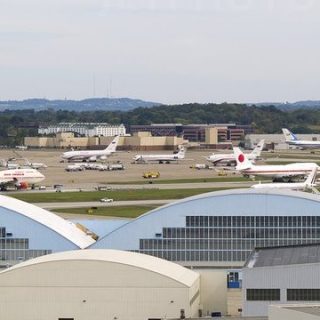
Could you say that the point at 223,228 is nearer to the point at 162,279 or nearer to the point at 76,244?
the point at 76,244

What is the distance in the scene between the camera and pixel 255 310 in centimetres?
5150

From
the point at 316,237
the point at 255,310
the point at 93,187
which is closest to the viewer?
the point at 255,310

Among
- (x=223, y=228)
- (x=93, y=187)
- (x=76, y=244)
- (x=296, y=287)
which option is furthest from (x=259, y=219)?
(x=93, y=187)

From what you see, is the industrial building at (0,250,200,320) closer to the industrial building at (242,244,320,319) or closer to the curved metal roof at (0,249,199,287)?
the curved metal roof at (0,249,199,287)

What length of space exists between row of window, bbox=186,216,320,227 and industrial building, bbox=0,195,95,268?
6387 mm

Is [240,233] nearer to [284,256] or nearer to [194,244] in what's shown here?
[194,244]

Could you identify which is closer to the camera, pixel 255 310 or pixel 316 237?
pixel 255 310

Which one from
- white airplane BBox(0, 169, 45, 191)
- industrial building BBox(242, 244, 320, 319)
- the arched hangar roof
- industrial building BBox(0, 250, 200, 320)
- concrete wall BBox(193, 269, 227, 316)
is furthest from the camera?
white airplane BBox(0, 169, 45, 191)

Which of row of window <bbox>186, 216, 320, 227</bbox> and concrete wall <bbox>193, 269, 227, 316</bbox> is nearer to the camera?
concrete wall <bbox>193, 269, 227, 316</bbox>

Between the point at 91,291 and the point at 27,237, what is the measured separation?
16.9 meters

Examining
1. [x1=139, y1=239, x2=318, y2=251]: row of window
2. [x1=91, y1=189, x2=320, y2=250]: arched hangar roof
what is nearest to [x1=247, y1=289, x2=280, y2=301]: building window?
[x1=91, y1=189, x2=320, y2=250]: arched hangar roof

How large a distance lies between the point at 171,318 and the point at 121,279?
275 centimetres

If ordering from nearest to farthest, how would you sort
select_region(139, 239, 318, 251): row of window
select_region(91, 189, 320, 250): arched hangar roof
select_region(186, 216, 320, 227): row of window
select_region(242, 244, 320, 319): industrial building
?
select_region(242, 244, 320, 319): industrial building
select_region(91, 189, 320, 250): arched hangar roof
select_region(186, 216, 320, 227): row of window
select_region(139, 239, 318, 251): row of window

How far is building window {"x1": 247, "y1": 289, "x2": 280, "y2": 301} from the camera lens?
51.7 m
